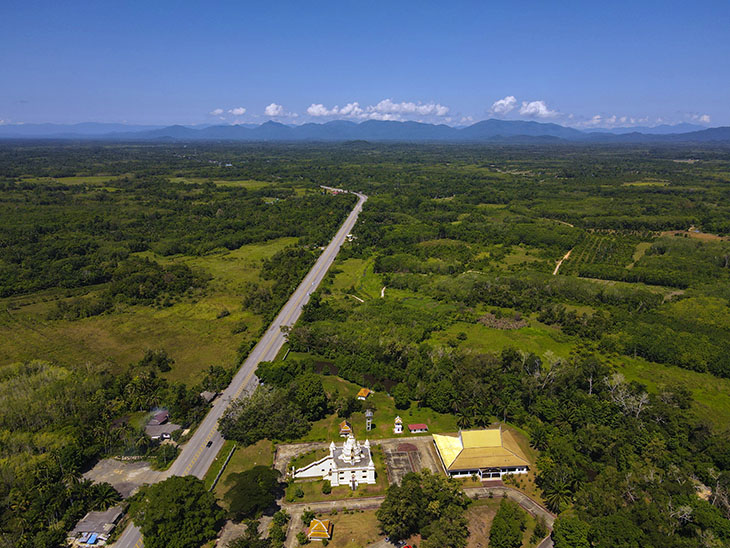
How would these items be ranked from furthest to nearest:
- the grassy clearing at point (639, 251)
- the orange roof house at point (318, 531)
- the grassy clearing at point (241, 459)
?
the grassy clearing at point (639, 251) → the grassy clearing at point (241, 459) → the orange roof house at point (318, 531)

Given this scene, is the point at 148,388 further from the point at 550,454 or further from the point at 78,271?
the point at 78,271

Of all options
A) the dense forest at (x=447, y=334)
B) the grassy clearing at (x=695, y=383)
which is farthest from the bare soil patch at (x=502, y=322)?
the grassy clearing at (x=695, y=383)

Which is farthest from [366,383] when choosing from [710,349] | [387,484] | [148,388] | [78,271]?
[78,271]

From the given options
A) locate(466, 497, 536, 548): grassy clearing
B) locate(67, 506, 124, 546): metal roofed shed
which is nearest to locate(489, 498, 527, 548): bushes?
locate(466, 497, 536, 548): grassy clearing

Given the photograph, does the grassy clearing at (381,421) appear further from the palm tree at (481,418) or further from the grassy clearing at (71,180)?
the grassy clearing at (71,180)

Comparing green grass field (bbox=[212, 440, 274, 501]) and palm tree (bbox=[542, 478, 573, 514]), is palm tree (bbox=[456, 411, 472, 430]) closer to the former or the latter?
palm tree (bbox=[542, 478, 573, 514])

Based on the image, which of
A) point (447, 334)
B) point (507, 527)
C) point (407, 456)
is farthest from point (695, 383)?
point (407, 456)

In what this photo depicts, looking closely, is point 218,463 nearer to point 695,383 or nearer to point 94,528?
point 94,528

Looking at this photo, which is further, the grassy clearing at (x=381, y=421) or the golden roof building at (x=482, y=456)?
the grassy clearing at (x=381, y=421)
